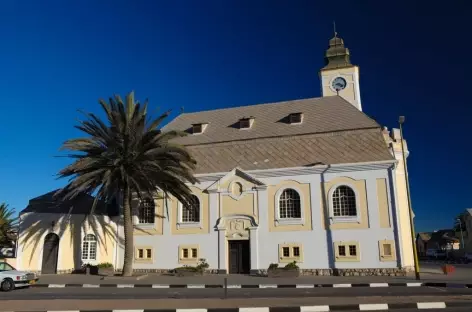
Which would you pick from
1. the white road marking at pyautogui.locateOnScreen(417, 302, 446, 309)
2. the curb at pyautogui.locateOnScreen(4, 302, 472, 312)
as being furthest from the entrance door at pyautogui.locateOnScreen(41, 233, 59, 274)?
the white road marking at pyautogui.locateOnScreen(417, 302, 446, 309)

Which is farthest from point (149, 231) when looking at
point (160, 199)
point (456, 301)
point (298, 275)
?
point (456, 301)

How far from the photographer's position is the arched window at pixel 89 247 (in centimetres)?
2992

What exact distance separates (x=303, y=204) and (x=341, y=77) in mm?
26138

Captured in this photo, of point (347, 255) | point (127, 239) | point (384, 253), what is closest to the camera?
point (384, 253)

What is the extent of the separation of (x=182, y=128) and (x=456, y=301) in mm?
26947

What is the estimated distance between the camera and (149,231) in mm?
30391

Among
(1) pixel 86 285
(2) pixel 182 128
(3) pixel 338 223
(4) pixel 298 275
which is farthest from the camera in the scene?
(2) pixel 182 128

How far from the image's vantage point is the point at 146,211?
31.1 m

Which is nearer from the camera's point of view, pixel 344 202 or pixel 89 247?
pixel 344 202

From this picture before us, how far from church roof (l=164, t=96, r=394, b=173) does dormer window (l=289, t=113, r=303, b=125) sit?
474 mm

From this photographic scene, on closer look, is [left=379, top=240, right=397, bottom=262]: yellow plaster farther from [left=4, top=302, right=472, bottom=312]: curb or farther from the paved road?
[left=4, top=302, right=472, bottom=312]: curb

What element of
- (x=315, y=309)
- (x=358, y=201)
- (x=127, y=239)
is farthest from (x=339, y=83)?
(x=315, y=309)

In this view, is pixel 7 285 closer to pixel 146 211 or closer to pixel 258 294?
pixel 258 294

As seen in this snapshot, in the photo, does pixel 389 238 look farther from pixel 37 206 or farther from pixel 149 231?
pixel 37 206
